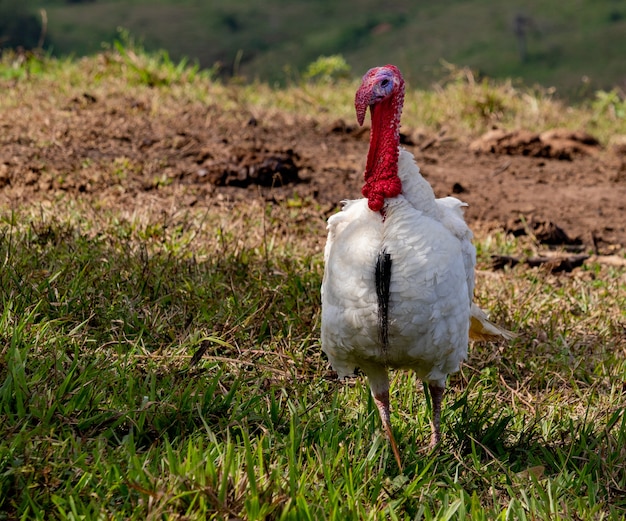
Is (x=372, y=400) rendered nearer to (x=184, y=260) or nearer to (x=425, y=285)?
(x=425, y=285)

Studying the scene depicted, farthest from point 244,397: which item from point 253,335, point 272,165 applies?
point 272,165

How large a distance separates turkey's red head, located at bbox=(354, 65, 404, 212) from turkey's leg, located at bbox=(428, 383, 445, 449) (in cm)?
81

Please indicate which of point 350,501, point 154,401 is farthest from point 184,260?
point 350,501

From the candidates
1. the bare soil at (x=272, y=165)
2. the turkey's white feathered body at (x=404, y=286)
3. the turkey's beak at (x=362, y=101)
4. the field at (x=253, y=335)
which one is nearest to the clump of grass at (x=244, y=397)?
the field at (x=253, y=335)

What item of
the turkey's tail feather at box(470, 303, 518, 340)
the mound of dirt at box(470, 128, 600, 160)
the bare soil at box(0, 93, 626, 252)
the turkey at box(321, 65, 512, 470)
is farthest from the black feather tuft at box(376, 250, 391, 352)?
the mound of dirt at box(470, 128, 600, 160)

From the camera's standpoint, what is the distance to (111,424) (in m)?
3.11

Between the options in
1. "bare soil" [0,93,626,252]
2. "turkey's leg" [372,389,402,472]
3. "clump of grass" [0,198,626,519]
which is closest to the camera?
"clump of grass" [0,198,626,519]

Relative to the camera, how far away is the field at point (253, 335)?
9.25 feet

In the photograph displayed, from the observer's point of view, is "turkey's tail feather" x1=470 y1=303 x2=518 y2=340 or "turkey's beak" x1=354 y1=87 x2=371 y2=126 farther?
"turkey's tail feather" x1=470 y1=303 x2=518 y2=340

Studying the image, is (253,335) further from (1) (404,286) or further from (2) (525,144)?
(2) (525,144)

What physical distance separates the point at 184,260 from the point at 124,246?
0.33 metres

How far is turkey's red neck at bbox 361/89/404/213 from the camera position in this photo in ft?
10.5

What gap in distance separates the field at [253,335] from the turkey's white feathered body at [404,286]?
1.08 feet

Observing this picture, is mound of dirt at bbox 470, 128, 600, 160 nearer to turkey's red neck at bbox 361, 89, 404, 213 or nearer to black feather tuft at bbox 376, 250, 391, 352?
turkey's red neck at bbox 361, 89, 404, 213
